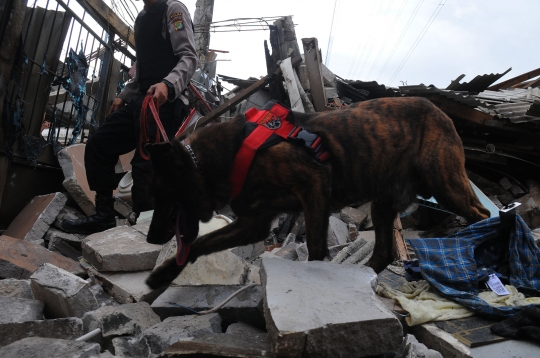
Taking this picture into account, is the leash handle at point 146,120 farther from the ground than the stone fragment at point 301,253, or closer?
farther from the ground

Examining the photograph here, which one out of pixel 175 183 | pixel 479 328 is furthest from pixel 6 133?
pixel 479 328

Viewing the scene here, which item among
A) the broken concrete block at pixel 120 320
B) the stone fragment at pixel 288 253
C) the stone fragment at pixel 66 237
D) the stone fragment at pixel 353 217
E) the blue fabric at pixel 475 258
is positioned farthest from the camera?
the stone fragment at pixel 353 217

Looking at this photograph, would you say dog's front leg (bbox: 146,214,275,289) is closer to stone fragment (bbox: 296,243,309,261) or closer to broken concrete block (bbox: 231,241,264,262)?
stone fragment (bbox: 296,243,309,261)

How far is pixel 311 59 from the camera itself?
8.09 m

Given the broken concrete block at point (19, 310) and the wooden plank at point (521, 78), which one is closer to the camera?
the broken concrete block at point (19, 310)

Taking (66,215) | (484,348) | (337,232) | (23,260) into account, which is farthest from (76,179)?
(484,348)

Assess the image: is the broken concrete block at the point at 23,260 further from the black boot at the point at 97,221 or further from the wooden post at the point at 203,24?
the wooden post at the point at 203,24

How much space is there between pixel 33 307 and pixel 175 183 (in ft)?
3.59

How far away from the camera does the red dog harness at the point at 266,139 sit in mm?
3008

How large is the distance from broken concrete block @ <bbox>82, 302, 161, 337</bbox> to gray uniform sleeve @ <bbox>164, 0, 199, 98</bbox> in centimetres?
206

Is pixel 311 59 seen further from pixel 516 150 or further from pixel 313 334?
pixel 313 334

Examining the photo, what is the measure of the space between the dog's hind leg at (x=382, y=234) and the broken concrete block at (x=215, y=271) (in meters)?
1.14

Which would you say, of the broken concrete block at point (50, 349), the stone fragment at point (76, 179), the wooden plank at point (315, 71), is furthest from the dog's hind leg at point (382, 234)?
the wooden plank at point (315, 71)

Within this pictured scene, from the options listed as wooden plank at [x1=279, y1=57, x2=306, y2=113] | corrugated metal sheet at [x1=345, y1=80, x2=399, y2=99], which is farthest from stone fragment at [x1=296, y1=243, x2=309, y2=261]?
corrugated metal sheet at [x1=345, y1=80, x2=399, y2=99]
